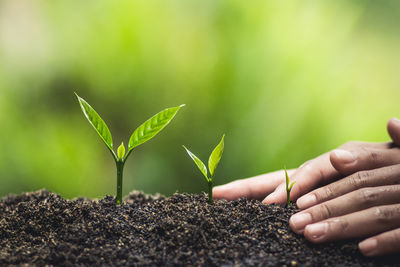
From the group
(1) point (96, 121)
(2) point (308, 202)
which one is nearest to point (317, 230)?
(2) point (308, 202)

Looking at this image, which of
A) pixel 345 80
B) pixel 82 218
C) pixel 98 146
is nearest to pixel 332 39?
pixel 345 80

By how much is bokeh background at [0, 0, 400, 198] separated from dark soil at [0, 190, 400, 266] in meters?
1.15

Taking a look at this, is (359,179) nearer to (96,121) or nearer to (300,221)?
(300,221)

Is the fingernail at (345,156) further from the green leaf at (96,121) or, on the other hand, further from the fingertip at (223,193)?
the green leaf at (96,121)

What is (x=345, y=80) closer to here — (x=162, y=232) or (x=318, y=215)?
(x=318, y=215)

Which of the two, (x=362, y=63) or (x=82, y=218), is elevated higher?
(x=362, y=63)

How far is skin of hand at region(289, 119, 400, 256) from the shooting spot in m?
0.96

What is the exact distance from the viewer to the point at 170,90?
7.82 feet

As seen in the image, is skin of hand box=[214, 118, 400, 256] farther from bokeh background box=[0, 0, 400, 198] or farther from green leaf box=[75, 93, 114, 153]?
bokeh background box=[0, 0, 400, 198]

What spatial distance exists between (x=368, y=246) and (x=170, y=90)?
5.46ft

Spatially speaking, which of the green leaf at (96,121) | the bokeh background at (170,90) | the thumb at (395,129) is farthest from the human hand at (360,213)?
the bokeh background at (170,90)

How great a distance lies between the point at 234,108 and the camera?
2.36 m

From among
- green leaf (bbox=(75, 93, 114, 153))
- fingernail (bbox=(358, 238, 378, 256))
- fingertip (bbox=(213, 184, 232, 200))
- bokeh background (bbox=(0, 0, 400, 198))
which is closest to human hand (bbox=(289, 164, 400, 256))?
fingernail (bbox=(358, 238, 378, 256))

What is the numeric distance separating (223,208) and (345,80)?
1706mm
